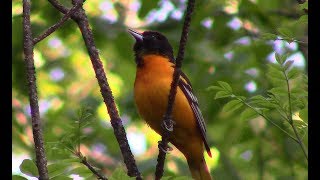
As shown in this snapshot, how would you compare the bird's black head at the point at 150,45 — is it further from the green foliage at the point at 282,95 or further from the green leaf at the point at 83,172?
the green leaf at the point at 83,172

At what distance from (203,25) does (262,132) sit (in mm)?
1807

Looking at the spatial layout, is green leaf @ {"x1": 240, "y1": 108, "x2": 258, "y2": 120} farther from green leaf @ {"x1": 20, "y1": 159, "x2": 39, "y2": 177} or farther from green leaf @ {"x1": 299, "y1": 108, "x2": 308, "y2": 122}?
green leaf @ {"x1": 20, "y1": 159, "x2": 39, "y2": 177}

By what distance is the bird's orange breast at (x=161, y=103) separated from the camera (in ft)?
18.2

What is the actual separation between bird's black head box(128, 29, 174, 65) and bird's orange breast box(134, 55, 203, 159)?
0.99 feet

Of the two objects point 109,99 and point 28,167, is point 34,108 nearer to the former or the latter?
point 28,167

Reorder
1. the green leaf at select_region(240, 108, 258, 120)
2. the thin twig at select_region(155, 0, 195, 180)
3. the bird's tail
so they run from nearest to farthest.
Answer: the thin twig at select_region(155, 0, 195, 180), the green leaf at select_region(240, 108, 258, 120), the bird's tail

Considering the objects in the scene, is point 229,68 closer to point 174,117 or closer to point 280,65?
point 174,117

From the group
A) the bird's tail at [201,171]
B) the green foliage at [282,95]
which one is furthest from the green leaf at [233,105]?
the bird's tail at [201,171]

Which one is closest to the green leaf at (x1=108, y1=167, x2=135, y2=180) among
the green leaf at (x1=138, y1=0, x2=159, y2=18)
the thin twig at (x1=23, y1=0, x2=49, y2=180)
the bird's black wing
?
the thin twig at (x1=23, y1=0, x2=49, y2=180)

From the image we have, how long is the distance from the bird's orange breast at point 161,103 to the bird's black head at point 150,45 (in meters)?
0.30

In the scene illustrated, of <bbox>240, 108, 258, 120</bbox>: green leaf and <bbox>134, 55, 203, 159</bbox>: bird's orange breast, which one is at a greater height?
<bbox>134, 55, 203, 159</bbox>: bird's orange breast

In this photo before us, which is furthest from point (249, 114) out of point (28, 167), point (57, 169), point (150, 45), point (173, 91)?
point (150, 45)

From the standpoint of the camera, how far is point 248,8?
6.95 m

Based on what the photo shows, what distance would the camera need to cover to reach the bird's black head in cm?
632
